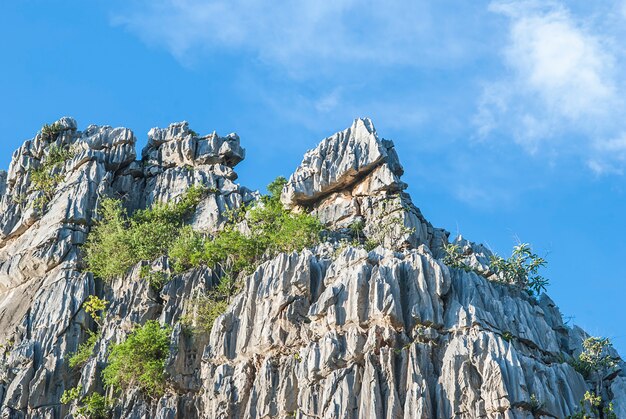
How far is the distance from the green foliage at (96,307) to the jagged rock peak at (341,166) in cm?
1264

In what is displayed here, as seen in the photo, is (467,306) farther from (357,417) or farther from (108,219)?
(108,219)

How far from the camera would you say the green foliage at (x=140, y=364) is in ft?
173

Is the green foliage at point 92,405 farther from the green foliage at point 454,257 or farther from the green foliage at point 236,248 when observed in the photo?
the green foliage at point 454,257

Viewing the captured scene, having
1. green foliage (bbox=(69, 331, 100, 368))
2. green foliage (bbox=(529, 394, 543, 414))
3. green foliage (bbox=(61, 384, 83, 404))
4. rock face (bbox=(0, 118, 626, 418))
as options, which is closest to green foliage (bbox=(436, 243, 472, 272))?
rock face (bbox=(0, 118, 626, 418))

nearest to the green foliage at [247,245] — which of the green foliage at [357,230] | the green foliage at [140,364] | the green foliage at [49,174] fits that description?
the green foliage at [357,230]

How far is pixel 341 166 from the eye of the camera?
2522 inches

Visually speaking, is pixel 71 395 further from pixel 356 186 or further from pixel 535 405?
pixel 535 405

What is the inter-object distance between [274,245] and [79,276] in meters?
11.5

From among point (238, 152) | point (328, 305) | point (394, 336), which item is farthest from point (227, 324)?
point (238, 152)

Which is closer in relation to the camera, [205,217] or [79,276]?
[79,276]

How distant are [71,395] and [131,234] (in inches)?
496

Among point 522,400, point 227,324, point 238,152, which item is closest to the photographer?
point 522,400

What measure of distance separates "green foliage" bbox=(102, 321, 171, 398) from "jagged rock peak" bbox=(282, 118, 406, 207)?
1452 centimetres

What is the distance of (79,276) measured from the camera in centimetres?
6128
